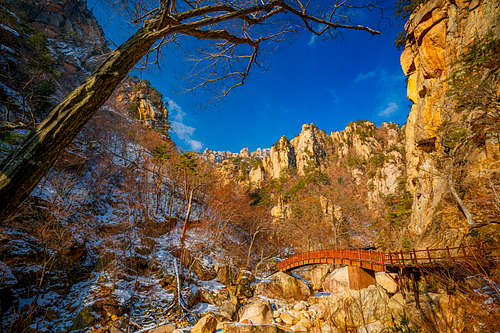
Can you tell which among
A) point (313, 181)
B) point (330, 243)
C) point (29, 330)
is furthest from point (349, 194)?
point (29, 330)

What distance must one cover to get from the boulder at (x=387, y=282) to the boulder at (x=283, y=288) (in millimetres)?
3910

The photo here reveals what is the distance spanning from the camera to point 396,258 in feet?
31.9

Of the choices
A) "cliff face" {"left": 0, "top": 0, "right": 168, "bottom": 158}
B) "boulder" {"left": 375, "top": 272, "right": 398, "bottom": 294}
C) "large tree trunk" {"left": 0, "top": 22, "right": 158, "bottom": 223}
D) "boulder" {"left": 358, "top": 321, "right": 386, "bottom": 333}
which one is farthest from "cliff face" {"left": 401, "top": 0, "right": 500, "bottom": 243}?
"cliff face" {"left": 0, "top": 0, "right": 168, "bottom": 158}

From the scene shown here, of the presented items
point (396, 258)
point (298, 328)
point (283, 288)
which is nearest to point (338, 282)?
point (283, 288)

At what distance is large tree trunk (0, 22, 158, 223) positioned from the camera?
3.63 ft

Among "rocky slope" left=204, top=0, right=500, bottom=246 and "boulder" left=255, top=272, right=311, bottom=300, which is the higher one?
"rocky slope" left=204, top=0, right=500, bottom=246

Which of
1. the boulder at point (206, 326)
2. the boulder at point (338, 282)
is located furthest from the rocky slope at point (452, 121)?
the boulder at point (206, 326)

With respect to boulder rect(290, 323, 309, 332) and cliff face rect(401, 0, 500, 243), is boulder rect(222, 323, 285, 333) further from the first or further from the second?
cliff face rect(401, 0, 500, 243)

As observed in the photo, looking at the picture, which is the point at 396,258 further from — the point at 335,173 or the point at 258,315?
the point at 335,173

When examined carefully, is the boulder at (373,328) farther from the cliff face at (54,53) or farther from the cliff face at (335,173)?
the cliff face at (54,53)

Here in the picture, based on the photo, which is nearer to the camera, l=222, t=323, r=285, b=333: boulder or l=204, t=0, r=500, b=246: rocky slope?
l=222, t=323, r=285, b=333: boulder

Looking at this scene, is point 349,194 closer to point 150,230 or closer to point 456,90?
point 456,90

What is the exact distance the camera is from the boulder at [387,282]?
33.4ft

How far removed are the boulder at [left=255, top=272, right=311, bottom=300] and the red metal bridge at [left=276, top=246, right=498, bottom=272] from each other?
6.64ft
